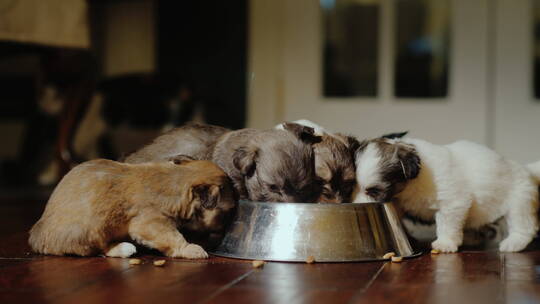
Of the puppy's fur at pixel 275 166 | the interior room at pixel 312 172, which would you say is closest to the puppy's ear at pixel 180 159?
the interior room at pixel 312 172

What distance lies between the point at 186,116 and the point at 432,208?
3.70 metres

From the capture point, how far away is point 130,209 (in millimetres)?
2367

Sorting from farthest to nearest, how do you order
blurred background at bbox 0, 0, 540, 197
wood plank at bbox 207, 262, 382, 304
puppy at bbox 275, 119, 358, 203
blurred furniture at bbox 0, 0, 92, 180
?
blurred background at bbox 0, 0, 540, 197 → blurred furniture at bbox 0, 0, 92, 180 → puppy at bbox 275, 119, 358, 203 → wood plank at bbox 207, 262, 382, 304

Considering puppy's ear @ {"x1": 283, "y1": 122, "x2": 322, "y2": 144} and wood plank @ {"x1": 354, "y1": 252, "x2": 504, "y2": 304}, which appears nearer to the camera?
wood plank @ {"x1": 354, "y1": 252, "x2": 504, "y2": 304}

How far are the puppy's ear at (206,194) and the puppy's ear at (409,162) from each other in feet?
2.18

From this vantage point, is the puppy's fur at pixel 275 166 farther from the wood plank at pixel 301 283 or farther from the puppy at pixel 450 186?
the wood plank at pixel 301 283

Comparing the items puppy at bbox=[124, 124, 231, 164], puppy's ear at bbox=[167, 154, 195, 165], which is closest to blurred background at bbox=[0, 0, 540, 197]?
puppy at bbox=[124, 124, 231, 164]

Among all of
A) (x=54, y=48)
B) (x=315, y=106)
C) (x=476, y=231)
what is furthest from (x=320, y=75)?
(x=476, y=231)

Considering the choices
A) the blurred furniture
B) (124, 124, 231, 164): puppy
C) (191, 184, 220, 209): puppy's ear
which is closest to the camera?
(191, 184, 220, 209): puppy's ear

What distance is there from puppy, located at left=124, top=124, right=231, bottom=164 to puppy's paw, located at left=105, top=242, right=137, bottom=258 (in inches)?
18.8

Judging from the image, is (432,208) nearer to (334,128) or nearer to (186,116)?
(334,128)

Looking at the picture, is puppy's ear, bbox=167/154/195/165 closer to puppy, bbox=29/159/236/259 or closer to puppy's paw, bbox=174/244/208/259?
puppy, bbox=29/159/236/259

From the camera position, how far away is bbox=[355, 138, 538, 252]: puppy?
2527 mm

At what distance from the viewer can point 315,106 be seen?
514 cm
